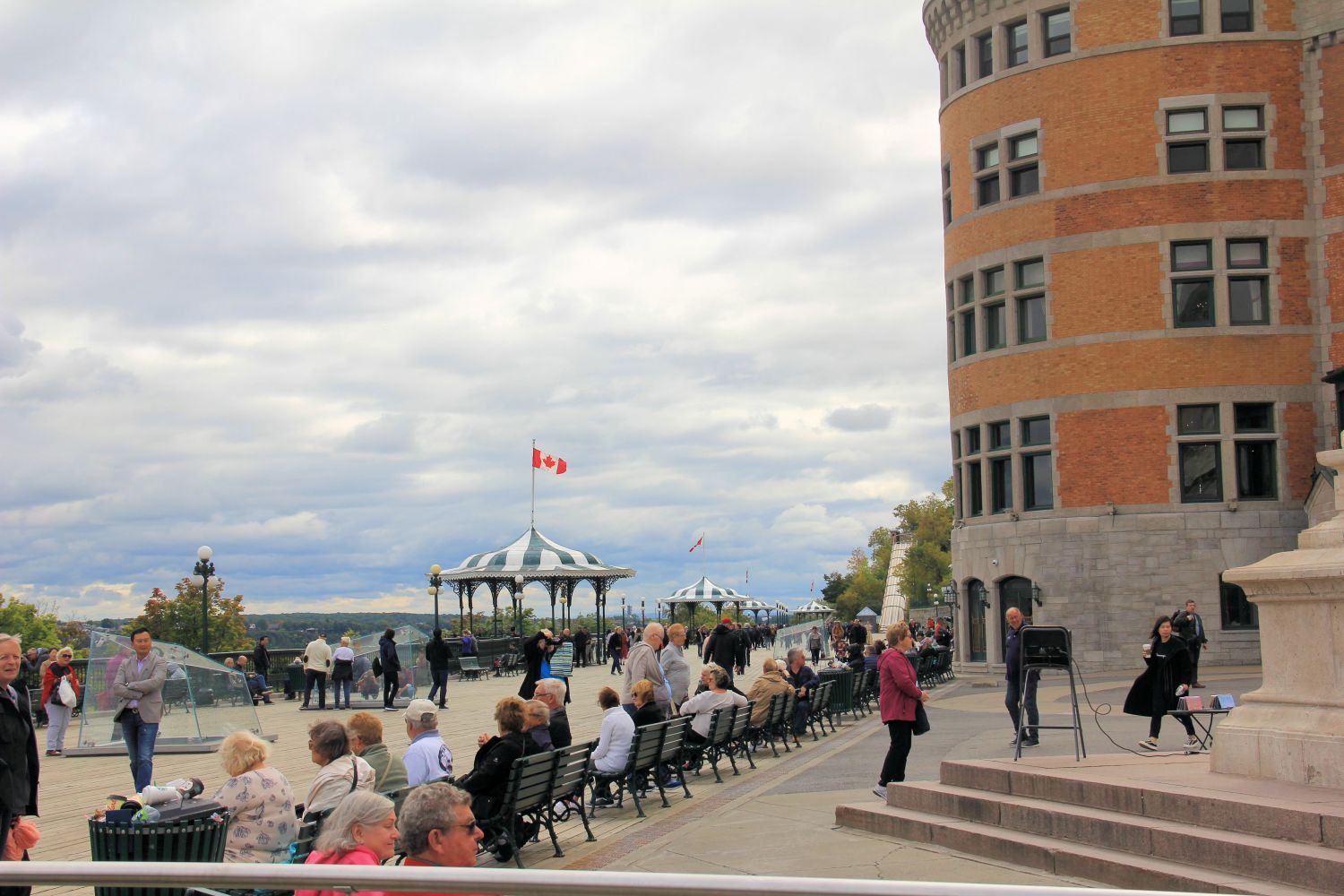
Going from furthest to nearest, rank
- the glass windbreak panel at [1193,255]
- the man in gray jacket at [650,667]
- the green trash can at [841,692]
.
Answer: the glass windbreak panel at [1193,255] → the green trash can at [841,692] → the man in gray jacket at [650,667]

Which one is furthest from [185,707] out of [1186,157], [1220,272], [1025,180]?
[1186,157]

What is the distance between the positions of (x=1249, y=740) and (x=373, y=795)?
24.0 ft

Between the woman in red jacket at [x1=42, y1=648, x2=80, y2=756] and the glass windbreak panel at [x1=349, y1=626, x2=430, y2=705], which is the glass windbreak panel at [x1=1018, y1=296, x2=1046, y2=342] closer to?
the glass windbreak panel at [x1=349, y1=626, x2=430, y2=705]

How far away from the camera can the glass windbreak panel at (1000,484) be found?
36.4m

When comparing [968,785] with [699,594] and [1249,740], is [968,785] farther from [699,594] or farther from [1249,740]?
[699,594]

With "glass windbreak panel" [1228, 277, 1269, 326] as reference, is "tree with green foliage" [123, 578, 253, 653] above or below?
below

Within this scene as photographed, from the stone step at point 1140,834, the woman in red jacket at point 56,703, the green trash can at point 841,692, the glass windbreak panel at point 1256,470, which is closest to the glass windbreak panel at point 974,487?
the glass windbreak panel at point 1256,470

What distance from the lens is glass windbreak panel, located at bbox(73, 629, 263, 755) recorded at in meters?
20.8

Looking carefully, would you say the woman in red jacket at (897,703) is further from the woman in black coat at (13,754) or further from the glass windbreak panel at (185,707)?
the glass windbreak panel at (185,707)

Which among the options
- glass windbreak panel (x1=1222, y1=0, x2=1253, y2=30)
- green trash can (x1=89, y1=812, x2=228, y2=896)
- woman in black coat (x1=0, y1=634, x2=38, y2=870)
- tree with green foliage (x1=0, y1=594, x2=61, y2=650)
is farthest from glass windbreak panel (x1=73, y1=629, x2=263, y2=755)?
tree with green foliage (x1=0, y1=594, x2=61, y2=650)

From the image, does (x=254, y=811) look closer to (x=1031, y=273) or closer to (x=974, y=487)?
(x=1031, y=273)

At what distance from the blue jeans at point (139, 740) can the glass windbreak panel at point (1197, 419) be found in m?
26.6

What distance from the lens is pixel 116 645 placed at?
780 inches

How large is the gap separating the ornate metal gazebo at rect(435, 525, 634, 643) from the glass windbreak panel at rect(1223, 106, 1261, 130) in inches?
998
